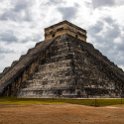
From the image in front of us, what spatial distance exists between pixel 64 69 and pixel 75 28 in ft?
39.1

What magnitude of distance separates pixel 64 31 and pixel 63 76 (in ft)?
36.0

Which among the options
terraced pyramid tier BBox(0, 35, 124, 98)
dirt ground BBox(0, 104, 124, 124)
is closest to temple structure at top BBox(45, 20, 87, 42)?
terraced pyramid tier BBox(0, 35, 124, 98)

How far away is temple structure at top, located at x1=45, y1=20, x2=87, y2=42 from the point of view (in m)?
36.2


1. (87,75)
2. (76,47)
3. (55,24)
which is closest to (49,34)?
(55,24)

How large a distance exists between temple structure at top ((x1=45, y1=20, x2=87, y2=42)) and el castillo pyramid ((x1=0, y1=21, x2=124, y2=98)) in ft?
1.10

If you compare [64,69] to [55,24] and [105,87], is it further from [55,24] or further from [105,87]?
[55,24]

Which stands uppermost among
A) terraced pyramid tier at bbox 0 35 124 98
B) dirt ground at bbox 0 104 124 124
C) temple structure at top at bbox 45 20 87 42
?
temple structure at top at bbox 45 20 87 42

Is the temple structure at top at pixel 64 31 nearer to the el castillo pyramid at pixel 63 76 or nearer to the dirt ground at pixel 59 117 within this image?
the el castillo pyramid at pixel 63 76

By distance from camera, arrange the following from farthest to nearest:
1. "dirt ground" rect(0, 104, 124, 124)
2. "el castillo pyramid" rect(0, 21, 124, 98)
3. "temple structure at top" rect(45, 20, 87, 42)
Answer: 1. "temple structure at top" rect(45, 20, 87, 42)
2. "el castillo pyramid" rect(0, 21, 124, 98)
3. "dirt ground" rect(0, 104, 124, 124)

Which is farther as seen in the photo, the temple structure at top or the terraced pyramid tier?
the temple structure at top

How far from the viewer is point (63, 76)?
88.1 feet

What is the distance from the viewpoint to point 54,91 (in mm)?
25453

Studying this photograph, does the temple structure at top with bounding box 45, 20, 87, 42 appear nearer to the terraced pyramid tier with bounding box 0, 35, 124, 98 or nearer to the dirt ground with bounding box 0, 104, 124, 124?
the terraced pyramid tier with bounding box 0, 35, 124, 98

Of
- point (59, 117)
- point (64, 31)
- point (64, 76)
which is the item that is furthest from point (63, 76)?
point (59, 117)
